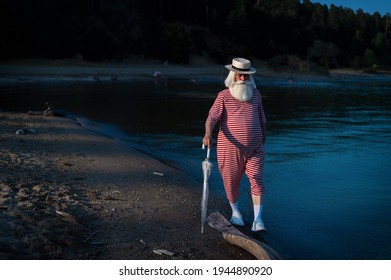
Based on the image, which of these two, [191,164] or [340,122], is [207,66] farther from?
[191,164]

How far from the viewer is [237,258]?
441 cm

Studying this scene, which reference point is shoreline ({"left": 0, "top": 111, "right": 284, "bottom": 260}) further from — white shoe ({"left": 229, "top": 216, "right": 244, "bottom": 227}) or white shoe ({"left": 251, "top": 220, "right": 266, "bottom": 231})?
white shoe ({"left": 251, "top": 220, "right": 266, "bottom": 231})

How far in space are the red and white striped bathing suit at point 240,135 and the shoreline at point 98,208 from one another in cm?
80

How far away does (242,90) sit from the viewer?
5.04 m

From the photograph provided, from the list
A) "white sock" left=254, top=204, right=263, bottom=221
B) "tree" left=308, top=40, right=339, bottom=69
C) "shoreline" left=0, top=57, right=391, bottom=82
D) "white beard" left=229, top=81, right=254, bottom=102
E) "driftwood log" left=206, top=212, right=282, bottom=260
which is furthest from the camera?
"tree" left=308, top=40, right=339, bottom=69

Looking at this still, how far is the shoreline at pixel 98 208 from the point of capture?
4.31 meters

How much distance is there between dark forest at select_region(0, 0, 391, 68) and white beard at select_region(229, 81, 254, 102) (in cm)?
4778

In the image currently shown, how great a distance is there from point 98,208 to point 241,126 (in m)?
2.06

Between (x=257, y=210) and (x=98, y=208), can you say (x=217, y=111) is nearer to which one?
(x=257, y=210)

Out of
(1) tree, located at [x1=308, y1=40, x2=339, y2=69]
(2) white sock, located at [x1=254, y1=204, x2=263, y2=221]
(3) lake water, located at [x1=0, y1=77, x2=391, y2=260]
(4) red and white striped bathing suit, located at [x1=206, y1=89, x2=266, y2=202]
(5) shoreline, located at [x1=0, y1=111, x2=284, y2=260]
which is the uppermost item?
(1) tree, located at [x1=308, y1=40, x2=339, y2=69]

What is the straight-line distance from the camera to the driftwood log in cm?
421

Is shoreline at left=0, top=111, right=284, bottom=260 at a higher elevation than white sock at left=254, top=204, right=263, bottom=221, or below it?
below

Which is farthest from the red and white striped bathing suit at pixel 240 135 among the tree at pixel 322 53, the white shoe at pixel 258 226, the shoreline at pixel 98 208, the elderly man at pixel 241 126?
the tree at pixel 322 53

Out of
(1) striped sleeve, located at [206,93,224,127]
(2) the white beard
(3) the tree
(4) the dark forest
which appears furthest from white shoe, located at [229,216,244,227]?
(3) the tree
